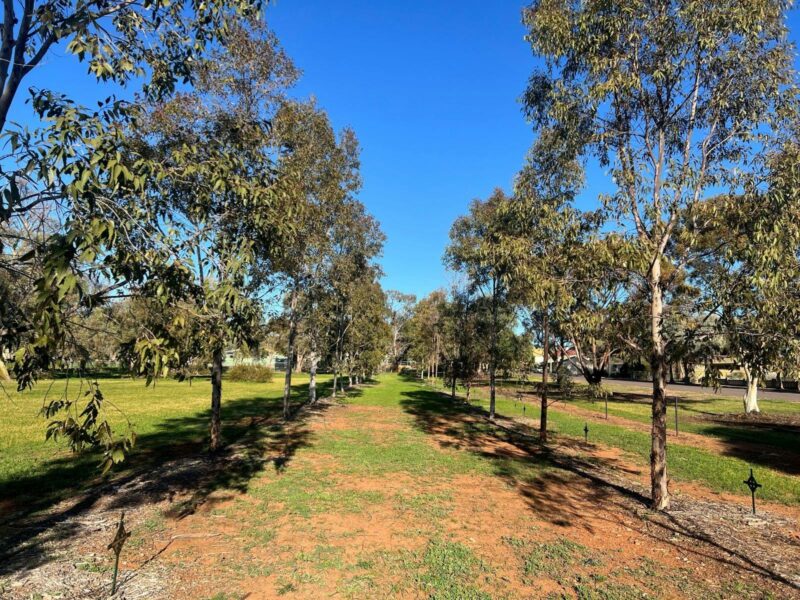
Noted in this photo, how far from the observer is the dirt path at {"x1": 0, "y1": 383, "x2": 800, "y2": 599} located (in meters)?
6.04

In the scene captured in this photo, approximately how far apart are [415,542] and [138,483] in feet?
23.0

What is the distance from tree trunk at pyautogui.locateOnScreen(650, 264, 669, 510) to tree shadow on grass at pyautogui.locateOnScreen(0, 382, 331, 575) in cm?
898

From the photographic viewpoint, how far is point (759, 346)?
880 centimetres

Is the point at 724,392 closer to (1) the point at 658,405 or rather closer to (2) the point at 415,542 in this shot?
(1) the point at 658,405

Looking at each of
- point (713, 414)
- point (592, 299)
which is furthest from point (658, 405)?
point (713, 414)

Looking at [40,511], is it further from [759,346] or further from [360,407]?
[360,407]

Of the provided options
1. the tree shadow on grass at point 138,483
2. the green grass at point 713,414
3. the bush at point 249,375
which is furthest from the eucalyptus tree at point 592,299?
the bush at point 249,375

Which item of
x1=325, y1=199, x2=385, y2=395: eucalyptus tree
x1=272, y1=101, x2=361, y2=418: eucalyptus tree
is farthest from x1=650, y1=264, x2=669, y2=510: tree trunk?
x1=325, y1=199, x2=385, y2=395: eucalyptus tree

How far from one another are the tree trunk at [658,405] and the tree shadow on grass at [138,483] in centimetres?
898

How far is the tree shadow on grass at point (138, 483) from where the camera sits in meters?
7.47

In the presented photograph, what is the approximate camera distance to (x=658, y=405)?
9.63 m

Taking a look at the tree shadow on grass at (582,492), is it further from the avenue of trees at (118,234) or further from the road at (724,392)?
the road at (724,392)

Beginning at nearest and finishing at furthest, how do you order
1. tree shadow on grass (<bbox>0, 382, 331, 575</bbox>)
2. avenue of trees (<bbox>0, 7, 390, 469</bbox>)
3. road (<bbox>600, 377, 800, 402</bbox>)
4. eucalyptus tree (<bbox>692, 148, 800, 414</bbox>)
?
avenue of trees (<bbox>0, 7, 390, 469</bbox>) < tree shadow on grass (<bbox>0, 382, 331, 575</bbox>) < eucalyptus tree (<bbox>692, 148, 800, 414</bbox>) < road (<bbox>600, 377, 800, 402</bbox>)

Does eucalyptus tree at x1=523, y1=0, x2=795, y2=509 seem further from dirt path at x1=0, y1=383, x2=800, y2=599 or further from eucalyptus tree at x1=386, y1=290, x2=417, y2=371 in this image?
eucalyptus tree at x1=386, y1=290, x2=417, y2=371
